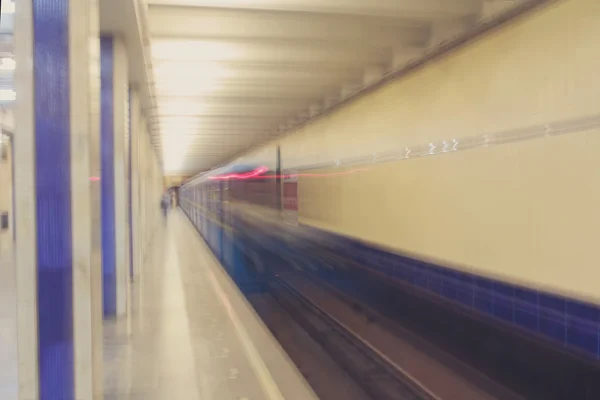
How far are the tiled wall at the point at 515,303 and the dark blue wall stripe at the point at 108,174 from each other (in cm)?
406

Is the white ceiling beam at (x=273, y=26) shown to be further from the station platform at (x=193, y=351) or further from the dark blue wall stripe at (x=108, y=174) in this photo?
the station platform at (x=193, y=351)

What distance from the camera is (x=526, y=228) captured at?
4398mm

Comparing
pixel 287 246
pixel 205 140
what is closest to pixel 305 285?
pixel 287 246

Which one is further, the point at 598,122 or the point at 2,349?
the point at 2,349

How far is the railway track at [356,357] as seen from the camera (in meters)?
4.64


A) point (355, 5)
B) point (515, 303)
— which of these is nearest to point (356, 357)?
point (515, 303)

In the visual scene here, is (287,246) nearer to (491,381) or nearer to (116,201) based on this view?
(116,201)

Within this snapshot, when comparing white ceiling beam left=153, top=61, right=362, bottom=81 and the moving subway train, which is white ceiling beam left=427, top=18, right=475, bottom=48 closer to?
white ceiling beam left=153, top=61, right=362, bottom=81

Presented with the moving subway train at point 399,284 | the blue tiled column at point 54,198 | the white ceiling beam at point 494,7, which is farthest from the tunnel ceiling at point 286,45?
the blue tiled column at point 54,198

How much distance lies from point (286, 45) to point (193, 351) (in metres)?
4.18

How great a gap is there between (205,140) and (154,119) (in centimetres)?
450

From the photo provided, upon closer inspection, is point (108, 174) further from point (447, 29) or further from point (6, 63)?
point (447, 29)

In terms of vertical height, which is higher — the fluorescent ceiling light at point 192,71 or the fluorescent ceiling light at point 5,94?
the fluorescent ceiling light at point 192,71

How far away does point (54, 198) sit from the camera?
9.30 ft
